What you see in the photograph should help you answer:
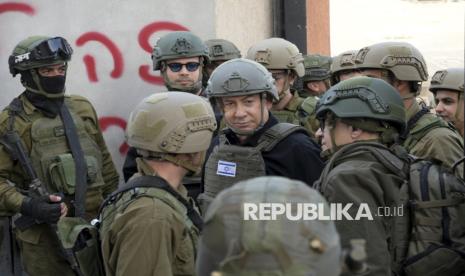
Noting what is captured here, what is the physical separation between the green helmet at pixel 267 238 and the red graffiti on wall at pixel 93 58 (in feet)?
14.2

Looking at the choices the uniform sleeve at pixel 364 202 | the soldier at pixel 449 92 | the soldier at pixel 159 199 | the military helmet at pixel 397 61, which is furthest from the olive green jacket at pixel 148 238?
the soldier at pixel 449 92

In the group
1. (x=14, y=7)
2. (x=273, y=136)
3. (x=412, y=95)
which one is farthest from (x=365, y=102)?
(x=14, y=7)

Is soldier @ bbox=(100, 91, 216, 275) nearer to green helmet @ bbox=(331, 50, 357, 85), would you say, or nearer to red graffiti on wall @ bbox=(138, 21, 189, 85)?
green helmet @ bbox=(331, 50, 357, 85)

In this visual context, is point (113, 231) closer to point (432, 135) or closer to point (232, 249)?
point (232, 249)

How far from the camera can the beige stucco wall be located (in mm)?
6651

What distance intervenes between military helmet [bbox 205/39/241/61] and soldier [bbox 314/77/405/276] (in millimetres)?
2719

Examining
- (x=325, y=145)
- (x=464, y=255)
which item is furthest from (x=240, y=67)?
(x=464, y=255)

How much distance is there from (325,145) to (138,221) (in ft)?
3.42

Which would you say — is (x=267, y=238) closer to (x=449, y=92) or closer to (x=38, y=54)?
(x=449, y=92)

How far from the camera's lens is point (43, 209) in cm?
498

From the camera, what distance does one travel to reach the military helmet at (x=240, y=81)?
173 inches

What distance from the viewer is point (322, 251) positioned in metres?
2.01

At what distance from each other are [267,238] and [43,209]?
3.22m

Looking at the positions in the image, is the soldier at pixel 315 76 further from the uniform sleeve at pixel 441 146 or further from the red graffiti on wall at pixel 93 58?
the uniform sleeve at pixel 441 146
